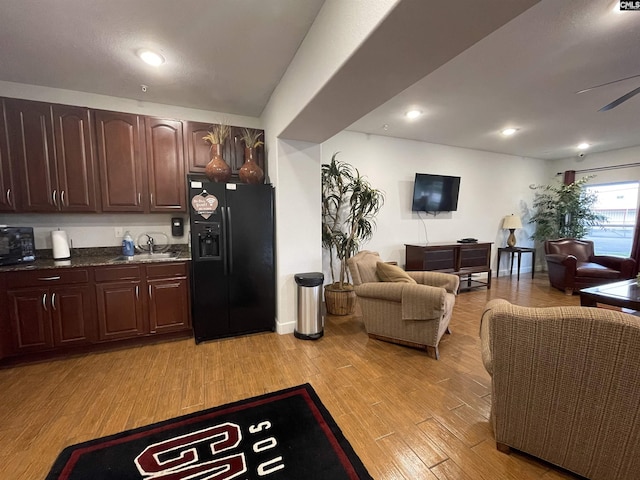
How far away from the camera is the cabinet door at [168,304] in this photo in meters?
2.68

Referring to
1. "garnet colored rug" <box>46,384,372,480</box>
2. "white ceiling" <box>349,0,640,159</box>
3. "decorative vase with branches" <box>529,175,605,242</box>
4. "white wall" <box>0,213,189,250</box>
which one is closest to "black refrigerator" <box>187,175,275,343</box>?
"white wall" <box>0,213,189,250</box>

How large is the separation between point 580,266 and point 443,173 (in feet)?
9.23

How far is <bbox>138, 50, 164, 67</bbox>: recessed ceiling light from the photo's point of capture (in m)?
2.17

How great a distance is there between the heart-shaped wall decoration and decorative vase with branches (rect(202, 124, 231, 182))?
293mm

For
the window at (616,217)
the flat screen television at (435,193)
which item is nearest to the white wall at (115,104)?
the flat screen television at (435,193)

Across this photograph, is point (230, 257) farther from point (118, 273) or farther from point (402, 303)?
point (402, 303)

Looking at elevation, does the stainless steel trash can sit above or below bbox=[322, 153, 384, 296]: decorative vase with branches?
below

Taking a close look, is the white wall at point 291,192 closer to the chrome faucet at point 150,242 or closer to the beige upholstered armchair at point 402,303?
the beige upholstered armchair at point 402,303

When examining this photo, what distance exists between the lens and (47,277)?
2.34m

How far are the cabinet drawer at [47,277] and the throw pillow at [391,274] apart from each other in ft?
9.37

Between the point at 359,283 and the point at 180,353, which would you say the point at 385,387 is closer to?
the point at 359,283

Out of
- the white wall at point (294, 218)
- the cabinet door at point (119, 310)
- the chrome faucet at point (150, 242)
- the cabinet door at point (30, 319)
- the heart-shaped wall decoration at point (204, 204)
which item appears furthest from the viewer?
the chrome faucet at point (150, 242)

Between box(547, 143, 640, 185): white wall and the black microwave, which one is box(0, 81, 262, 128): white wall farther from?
box(547, 143, 640, 185): white wall

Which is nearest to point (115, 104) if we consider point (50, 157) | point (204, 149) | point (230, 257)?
point (50, 157)
